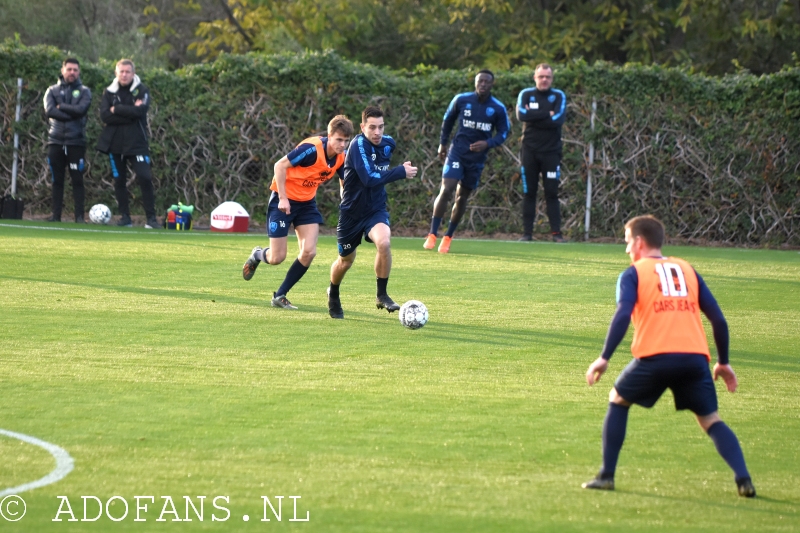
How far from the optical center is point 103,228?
669 inches

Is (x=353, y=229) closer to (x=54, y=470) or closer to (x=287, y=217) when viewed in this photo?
(x=287, y=217)

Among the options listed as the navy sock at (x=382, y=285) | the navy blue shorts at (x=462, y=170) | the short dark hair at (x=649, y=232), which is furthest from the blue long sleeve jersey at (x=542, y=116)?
the short dark hair at (x=649, y=232)

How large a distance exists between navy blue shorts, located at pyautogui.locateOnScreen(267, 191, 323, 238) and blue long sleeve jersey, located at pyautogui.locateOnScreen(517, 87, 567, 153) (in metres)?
6.65

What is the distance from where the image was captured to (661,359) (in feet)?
15.6

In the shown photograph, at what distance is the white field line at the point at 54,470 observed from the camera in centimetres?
450

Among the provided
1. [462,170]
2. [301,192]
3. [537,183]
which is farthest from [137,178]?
[301,192]

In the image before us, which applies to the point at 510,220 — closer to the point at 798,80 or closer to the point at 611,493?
the point at 798,80

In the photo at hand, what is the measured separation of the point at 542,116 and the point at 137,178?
6.71 meters

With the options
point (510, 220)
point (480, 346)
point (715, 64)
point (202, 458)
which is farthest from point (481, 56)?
point (202, 458)

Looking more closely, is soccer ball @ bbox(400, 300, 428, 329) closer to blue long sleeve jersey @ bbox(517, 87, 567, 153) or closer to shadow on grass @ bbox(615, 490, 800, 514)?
shadow on grass @ bbox(615, 490, 800, 514)

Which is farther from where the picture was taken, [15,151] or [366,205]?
[15,151]

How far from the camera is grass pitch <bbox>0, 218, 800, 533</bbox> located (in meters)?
4.45

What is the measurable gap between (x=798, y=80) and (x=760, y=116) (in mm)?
819

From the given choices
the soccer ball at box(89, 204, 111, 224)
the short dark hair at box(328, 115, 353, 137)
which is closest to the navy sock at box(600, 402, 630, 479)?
the short dark hair at box(328, 115, 353, 137)
